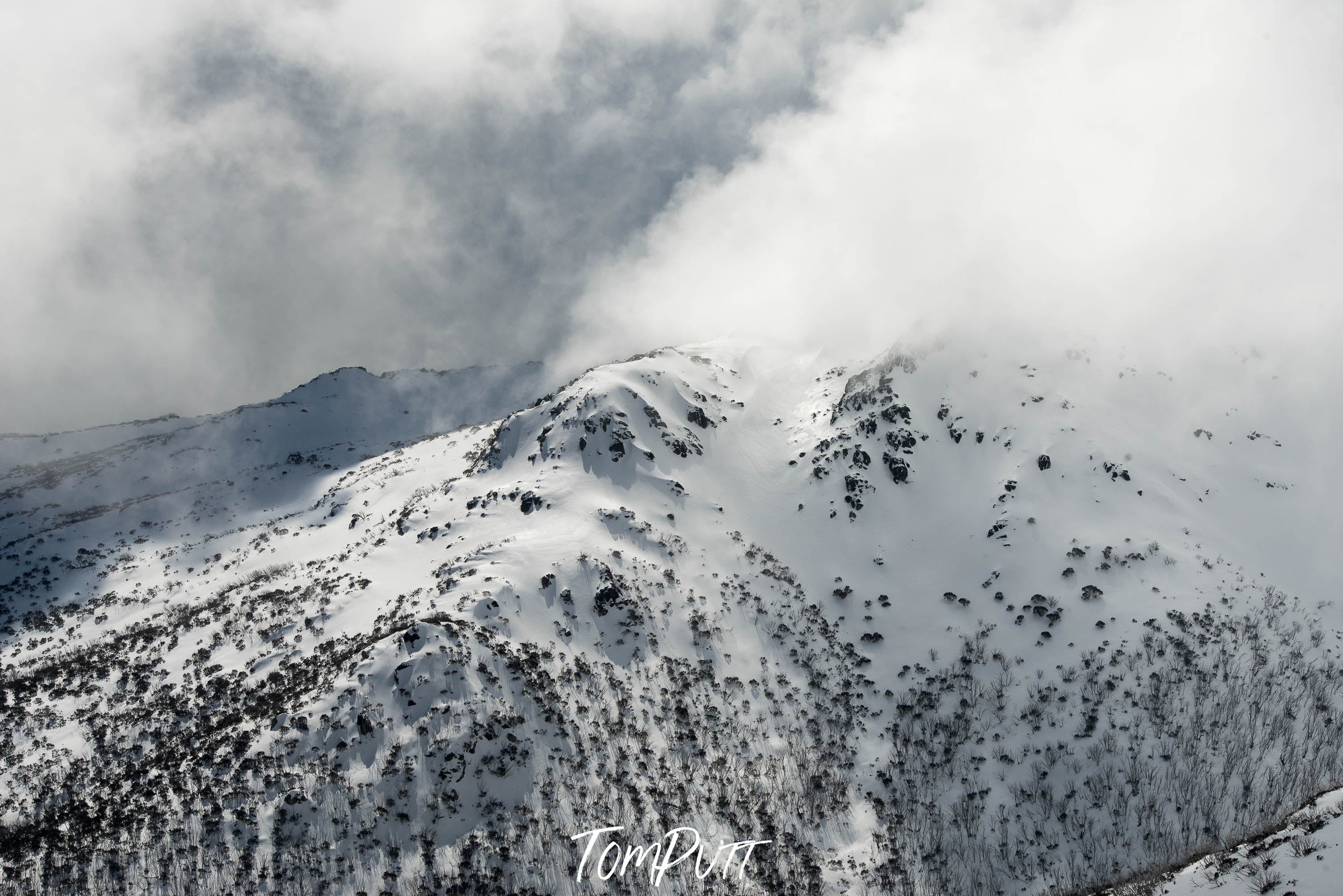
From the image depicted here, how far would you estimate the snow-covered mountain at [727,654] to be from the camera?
5294cm

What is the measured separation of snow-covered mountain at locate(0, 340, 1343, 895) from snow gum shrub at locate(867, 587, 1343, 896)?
33 cm

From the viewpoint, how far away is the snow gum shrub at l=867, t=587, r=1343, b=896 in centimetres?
5809

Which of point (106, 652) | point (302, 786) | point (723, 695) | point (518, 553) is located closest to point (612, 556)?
point (518, 553)

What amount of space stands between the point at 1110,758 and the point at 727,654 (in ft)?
135

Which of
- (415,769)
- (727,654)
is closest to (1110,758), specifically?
(727,654)

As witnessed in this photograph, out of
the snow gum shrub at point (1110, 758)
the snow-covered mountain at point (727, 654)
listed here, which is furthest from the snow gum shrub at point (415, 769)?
the snow gum shrub at point (1110, 758)

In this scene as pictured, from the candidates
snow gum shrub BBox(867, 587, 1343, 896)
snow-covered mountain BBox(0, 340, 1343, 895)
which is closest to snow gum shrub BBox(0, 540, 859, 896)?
snow-covered mountain BBox(0, 340, 1343, 895)

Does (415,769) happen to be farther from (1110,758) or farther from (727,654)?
(1110,758)

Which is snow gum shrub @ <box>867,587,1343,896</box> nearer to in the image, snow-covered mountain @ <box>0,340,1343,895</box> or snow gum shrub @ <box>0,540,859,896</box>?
snow-covered mountain @ <box>0,340,1343,895</box>

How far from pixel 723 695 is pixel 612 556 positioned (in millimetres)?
23770

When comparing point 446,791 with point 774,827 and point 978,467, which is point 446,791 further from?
point 978,467

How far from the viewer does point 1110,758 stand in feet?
211

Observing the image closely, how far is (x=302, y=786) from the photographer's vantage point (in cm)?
5175

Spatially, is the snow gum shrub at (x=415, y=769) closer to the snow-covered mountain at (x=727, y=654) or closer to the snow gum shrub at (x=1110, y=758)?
the snow-covered mountain at (x=727, y=654)
